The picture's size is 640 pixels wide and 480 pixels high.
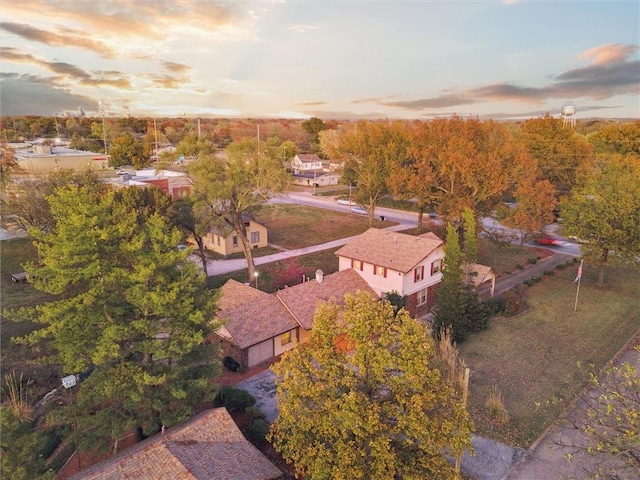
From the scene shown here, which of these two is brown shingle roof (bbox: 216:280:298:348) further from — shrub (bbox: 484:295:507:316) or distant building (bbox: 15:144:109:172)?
distant building (bbox: 15:144:109:172)

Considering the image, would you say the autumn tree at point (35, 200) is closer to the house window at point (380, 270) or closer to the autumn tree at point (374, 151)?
the house window at point (380, 270)

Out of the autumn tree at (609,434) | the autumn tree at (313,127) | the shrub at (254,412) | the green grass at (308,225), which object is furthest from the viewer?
the autumn tree at (313,127)

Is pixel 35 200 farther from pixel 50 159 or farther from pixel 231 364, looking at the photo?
pixel 50 159

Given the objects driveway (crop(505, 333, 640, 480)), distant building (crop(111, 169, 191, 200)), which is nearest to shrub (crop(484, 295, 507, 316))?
Result: driveway (crop(505, 333, 640, 480))

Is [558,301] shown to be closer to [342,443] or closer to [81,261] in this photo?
[342,443]

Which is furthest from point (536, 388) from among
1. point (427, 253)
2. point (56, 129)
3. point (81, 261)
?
point (56, 129)

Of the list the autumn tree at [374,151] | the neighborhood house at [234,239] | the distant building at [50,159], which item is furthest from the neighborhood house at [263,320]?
the distant building at [50,159]
